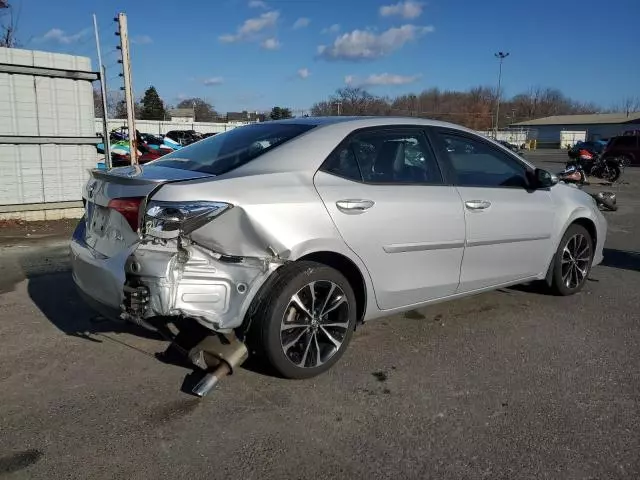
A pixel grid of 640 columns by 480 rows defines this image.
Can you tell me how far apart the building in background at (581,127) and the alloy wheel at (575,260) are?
244ft

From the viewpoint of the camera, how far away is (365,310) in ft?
12.0

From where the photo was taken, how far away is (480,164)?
174 inches

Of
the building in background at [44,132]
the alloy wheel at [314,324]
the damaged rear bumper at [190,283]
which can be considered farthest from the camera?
the building in background at [44,132]

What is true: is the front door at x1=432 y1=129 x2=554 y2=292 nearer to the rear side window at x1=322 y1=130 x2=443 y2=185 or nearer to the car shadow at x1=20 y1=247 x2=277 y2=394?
the rear side window at x1=322 y1=130 x2=443 y2=185

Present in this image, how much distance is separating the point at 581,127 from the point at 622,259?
293ft

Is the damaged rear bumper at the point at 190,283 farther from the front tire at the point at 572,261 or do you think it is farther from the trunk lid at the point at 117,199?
the front tire at the point at 572,261

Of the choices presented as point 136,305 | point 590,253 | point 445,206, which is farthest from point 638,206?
point 136,305

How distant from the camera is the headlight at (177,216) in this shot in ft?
9.66

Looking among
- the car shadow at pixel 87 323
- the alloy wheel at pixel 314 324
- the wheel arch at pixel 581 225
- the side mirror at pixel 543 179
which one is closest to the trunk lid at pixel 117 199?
the car shadow at pixel 87 323

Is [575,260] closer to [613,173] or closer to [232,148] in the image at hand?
[232,148]

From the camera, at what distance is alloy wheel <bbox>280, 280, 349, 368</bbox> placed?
3.31 metres

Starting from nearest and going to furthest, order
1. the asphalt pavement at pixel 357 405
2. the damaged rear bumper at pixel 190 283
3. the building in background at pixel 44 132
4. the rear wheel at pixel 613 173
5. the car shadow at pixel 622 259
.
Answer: the asphalt pavement at pixel 357 405 → the damaged rear bumper at pixel 190 283 → the car shadow at pixel 622 259 → the building in background at pixel 44 132 → the rear wheel at pixel 613 173

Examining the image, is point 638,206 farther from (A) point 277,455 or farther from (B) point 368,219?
(A) point 277,455

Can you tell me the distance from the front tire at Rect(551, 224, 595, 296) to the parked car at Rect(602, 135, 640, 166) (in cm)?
2587
